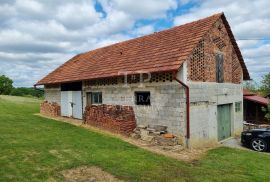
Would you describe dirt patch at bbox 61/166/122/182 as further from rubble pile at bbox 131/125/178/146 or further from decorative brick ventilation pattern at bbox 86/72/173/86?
decorative brick ventilation pattern at bbox 86/72/173/86

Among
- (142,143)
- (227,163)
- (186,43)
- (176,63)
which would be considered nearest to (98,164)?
(142,143)

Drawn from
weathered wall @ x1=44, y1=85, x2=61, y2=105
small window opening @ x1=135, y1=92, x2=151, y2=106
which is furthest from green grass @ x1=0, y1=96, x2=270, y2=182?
weathered wall @ x1=44, y1=85, x2=61, y2=105

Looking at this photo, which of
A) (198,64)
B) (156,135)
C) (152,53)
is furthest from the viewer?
(152,53)

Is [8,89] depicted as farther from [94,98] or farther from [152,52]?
[152,52]

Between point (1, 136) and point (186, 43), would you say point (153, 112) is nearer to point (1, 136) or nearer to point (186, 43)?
point (186, 43)

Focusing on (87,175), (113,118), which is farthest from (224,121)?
(87,175)

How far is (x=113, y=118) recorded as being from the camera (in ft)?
49.2

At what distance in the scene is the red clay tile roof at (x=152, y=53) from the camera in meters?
13.0

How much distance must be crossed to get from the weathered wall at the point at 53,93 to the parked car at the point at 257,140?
50.0ft

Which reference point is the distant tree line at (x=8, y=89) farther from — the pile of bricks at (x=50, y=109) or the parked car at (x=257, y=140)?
the parked car at (x=257, y=140)

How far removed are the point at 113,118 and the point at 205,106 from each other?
196 inches

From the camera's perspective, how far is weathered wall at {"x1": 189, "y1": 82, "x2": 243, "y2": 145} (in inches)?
499

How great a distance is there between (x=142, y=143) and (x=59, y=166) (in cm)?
492

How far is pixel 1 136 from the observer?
1279cm
